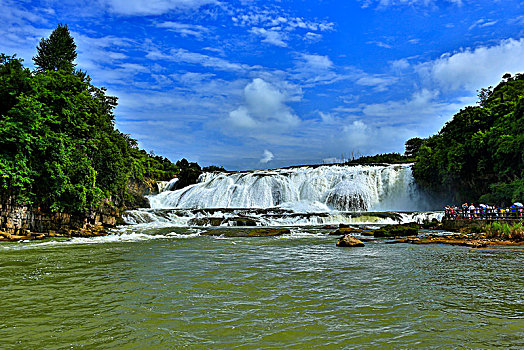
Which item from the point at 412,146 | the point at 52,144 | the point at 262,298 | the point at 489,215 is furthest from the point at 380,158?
the point at 262,298

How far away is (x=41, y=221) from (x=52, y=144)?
427cm

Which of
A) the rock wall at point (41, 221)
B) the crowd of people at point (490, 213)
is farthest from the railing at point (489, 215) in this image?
the rock wall at point (41, 221)

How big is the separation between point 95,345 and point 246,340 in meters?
1.61

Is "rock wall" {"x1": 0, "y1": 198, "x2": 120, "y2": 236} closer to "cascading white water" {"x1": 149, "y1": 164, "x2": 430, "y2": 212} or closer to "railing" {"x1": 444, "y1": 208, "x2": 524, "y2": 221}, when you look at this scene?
"cascading white water" {"x1": 149, "y1": 164, "x2": 430, "y2": 212}

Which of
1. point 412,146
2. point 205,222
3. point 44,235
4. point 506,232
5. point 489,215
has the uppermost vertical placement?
point 412,146

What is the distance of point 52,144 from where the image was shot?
1903cm

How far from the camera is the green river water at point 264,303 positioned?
3.94 metres

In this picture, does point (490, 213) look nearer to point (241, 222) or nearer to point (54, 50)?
point (241, 222)

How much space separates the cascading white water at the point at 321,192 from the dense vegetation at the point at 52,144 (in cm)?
1512

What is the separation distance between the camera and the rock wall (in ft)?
57.7

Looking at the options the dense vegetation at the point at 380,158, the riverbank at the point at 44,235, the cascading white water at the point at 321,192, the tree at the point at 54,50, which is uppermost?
the tree at the point at 54,50

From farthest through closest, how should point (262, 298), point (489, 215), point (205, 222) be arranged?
1. point (205, 222)
2. point (489, 215)
3. point (262, 298)

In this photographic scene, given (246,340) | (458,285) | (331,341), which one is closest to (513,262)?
(458,285)

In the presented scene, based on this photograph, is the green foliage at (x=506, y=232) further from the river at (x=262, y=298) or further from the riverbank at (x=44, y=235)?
the riverbank at (x=44, y=235)
